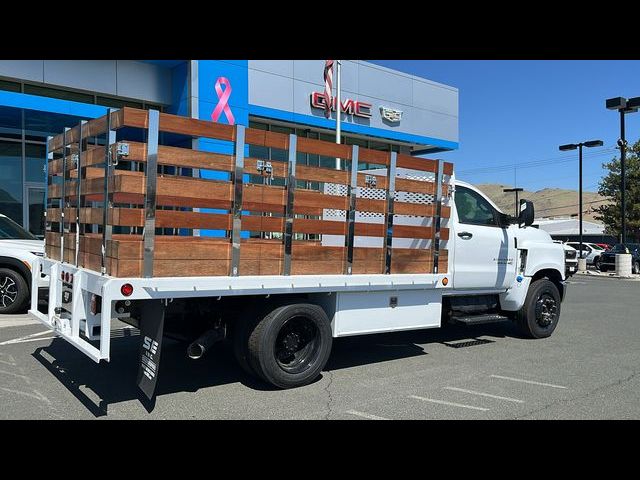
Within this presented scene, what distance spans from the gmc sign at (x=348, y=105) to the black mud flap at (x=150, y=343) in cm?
1475

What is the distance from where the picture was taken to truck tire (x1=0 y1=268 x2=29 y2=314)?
898cm

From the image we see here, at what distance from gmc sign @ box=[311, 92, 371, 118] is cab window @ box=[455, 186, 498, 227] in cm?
1172

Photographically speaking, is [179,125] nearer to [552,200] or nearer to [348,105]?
[348,105]

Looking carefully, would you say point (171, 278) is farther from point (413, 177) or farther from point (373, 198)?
point (413, 177)

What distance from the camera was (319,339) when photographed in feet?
18.0

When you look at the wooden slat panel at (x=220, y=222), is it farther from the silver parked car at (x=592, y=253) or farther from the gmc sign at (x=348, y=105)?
the silver parked car at (x=592, y=253)

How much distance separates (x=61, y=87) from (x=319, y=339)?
39.9 ft

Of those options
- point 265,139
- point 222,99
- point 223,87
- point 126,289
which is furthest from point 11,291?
point 223,87

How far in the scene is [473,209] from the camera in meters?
7.46

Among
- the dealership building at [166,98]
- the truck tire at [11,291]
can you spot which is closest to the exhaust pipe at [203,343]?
the truck tire at [11,291]

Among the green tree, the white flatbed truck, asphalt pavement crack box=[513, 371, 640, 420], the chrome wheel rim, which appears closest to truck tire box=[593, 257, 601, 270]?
the green tree

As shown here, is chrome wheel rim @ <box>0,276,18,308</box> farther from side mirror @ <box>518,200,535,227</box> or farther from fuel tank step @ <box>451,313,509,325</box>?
side mirror @ <box>518,200,535,227</box>

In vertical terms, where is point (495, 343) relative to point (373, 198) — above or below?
below
